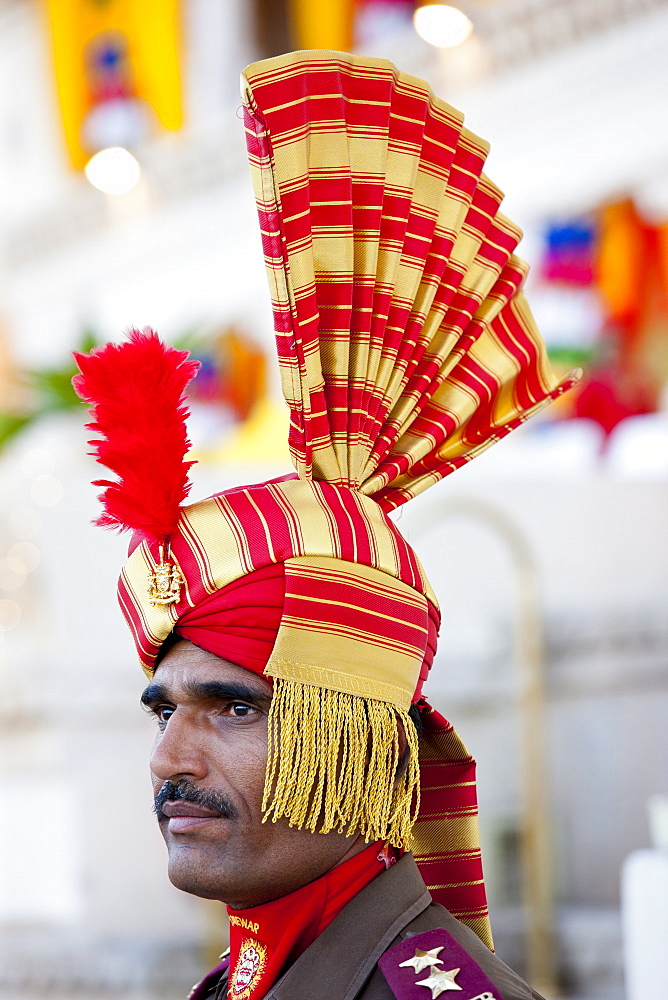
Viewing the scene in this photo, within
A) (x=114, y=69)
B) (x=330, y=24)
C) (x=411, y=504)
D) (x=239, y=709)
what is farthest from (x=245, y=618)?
(x=114, y=69)

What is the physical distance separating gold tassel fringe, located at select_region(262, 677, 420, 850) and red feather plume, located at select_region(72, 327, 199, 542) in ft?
0.90

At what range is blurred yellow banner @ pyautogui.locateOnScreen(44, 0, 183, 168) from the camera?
7938 millimetres

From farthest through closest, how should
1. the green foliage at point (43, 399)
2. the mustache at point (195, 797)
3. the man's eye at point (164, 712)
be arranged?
the green foliage at point (43, 399) → the man's eye at point (164, 712) → the mustache at point (195, 797)

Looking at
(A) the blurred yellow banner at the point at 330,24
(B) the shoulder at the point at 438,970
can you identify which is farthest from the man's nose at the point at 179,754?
(A) the blurred yellow banner at the point at 330,24

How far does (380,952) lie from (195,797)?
0.92 feet

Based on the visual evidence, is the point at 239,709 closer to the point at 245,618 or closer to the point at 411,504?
the point at 245,618

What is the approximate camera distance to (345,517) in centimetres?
156

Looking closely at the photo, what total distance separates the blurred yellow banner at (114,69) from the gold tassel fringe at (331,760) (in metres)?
6.96

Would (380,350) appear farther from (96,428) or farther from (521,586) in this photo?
(521,586)

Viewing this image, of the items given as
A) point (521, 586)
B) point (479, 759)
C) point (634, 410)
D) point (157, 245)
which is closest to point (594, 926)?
point (479, 759)

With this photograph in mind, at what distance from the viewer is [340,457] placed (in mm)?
1634

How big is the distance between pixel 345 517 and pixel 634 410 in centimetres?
424

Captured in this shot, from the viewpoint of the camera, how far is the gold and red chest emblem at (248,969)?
1.52 meters

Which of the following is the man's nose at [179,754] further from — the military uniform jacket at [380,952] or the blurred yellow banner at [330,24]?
the blurred yellow banner at [330,24]
